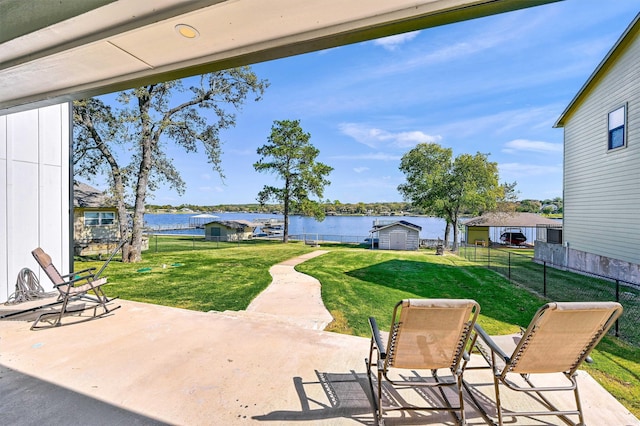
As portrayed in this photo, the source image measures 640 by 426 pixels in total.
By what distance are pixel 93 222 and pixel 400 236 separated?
Answer: 1961 cm

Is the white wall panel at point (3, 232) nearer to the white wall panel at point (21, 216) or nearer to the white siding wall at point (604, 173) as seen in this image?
the white wall panel at point (21, 216)

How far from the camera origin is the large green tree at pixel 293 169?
24031 mm

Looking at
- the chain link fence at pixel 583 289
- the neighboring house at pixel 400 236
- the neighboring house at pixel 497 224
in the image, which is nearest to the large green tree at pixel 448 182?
the neighboring house at pixel 497 224

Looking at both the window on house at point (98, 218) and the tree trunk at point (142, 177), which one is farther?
the window on house at point (98, 218)

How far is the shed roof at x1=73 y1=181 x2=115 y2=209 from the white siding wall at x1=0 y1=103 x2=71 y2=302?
11454mm

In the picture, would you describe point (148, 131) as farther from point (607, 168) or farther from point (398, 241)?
point (398, 241)

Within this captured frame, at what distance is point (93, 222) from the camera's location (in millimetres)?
16297

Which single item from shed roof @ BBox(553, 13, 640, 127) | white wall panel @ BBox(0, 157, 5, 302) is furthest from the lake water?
white wall panel @ BBox(0, 157, 5, 302)

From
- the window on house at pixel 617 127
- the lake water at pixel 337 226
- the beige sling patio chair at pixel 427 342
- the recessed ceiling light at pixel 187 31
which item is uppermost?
the window on house at pixel 617 127

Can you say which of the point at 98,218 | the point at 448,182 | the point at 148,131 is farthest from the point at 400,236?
the point at 98,218

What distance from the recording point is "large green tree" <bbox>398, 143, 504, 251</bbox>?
2314 centimetres

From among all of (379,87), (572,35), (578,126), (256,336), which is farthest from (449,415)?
(379,87)

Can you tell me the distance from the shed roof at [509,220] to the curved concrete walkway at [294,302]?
19391 millimetres

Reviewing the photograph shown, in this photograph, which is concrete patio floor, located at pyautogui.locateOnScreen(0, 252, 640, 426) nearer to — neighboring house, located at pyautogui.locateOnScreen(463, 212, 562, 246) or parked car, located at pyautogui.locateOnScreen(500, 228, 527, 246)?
neighboring house, located at pyautogui.locateOnScreen(463, 212, 562, 246)
